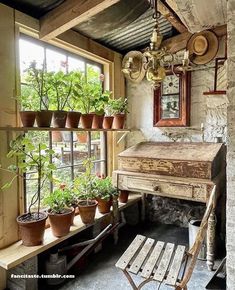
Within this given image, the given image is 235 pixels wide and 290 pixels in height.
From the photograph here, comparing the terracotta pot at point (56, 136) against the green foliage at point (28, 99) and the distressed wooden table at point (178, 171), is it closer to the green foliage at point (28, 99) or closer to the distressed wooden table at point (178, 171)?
the green foliage at point (28, 99)

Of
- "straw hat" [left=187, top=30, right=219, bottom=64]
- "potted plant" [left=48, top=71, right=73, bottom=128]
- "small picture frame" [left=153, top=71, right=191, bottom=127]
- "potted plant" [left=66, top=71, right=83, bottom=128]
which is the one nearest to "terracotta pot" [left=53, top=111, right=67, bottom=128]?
"potted plant" [left=48, top=71, right=73, bottom=128]

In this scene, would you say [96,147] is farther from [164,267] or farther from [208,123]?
[164,267]

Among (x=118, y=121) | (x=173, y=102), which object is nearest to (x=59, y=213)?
(x=118, y=121)

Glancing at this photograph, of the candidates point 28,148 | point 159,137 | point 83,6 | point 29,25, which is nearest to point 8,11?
point 29,25

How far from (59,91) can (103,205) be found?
1.23 meters

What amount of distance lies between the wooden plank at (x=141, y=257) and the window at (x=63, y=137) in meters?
0.98

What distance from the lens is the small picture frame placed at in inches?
112

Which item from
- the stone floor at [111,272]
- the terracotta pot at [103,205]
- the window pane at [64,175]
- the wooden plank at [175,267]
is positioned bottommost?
the stone floor at [111,272]

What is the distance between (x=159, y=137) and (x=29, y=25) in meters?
1.90

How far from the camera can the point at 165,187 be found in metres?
2.29

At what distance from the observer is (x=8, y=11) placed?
1855 millimetres

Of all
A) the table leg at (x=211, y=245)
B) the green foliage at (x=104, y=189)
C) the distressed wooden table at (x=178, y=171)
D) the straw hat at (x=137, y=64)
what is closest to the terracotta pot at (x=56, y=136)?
the green foliage at (x=104, y=189)

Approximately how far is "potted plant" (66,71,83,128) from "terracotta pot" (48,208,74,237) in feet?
2.55

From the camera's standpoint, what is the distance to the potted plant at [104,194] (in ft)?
8.12
